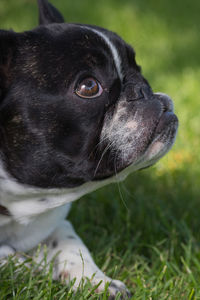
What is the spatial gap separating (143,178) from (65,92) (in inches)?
71.8

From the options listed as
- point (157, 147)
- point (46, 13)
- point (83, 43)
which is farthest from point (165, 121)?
point (46, 13)

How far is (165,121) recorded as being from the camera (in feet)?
8.72

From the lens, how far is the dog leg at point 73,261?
8.61 ft

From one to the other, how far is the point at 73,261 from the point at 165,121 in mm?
900

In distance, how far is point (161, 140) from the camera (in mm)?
2648

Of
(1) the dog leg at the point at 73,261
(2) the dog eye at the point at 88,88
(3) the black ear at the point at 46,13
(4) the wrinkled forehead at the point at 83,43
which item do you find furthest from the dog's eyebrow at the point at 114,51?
(1) the dog leg at the point at 73,261

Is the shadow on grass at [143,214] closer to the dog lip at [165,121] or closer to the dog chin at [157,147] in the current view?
the dog chin at [157,147]

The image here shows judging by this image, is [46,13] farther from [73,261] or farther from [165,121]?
[73,261]

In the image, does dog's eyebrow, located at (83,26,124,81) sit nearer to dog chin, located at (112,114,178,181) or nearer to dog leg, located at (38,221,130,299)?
dog chin, located at (112,114,178,181)

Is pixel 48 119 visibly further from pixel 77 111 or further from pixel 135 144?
pixel 135 144

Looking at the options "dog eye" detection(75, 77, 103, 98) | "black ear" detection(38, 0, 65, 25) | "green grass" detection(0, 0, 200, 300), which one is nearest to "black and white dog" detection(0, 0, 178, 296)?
"dog eye" detection(75, 77, 103, 98)

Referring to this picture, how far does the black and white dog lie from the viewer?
8.21 feet

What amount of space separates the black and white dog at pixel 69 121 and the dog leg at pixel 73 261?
0.03 feet

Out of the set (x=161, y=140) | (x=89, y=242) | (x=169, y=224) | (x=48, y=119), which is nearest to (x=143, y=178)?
(x=169, y=224)
